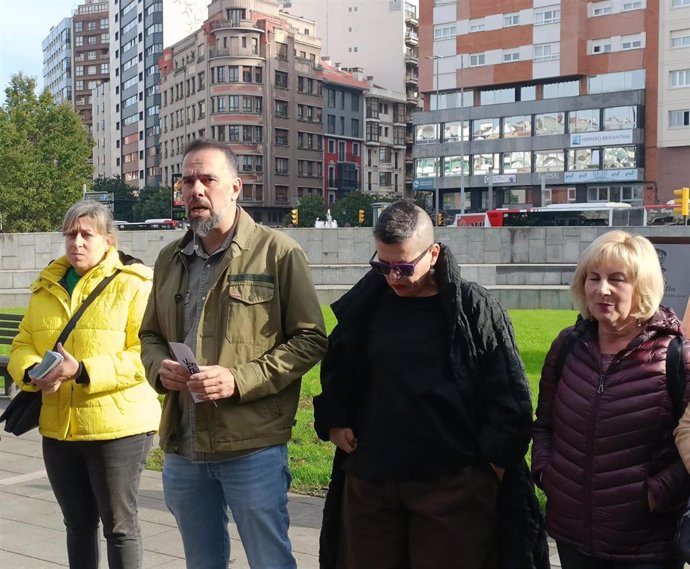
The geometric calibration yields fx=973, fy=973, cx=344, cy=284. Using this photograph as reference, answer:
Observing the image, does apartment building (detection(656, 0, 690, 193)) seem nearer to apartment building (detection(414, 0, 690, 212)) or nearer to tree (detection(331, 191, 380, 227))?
apartment building (detection(414, 0, 690, 212))

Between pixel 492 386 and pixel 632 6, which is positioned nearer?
pixel 492 386

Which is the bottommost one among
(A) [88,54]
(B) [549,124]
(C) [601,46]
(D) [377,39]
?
→ (B) [549,124]

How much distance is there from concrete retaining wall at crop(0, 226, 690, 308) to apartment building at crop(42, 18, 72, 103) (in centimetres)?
13421

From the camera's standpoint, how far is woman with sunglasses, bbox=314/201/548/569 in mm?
3260

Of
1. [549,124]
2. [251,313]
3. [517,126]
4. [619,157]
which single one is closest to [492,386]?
[251,313]

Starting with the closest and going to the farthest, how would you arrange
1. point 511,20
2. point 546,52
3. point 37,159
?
point 37,159 → point 546,52 → point 511,20

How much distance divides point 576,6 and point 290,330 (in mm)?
78017

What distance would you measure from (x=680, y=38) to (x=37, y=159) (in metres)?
47.4

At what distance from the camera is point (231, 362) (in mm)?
3639

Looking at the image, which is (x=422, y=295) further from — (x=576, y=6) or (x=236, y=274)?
(x=576, y=6)

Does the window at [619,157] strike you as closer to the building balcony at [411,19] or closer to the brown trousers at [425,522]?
the building balcony at [411,19]

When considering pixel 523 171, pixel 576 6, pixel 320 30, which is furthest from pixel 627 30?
pixel 320 30

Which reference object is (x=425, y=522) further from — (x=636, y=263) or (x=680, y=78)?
(x=680, y=78)

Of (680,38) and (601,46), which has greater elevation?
(601,46)
